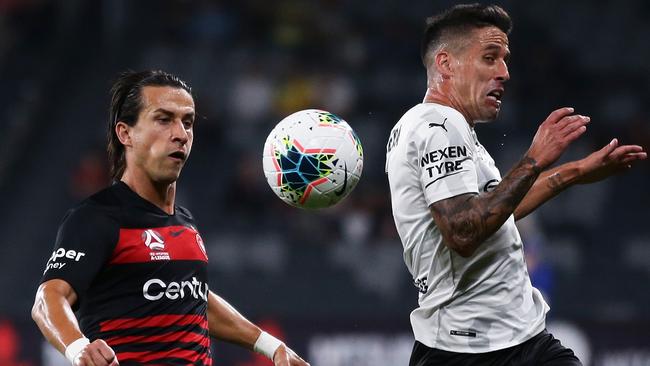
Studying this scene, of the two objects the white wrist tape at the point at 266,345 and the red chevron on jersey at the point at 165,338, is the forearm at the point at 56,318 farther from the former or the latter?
the white wrist tape at the point at 266,345

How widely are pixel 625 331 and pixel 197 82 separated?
7.09m

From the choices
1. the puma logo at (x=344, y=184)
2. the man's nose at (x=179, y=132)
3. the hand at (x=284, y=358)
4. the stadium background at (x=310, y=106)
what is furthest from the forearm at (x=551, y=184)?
the stadium background at (x=310, y=106)

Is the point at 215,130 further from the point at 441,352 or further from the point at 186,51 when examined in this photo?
the point at 441,352

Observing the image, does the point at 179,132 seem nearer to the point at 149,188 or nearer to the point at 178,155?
the point at 178,155

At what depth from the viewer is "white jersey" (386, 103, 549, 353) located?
427 centimetres

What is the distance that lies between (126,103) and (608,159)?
6.52 ft

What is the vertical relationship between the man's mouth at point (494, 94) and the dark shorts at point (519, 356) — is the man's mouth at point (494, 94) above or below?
above

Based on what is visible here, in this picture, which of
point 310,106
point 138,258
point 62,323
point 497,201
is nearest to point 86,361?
point 62,323

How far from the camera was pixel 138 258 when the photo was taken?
14.4 feet

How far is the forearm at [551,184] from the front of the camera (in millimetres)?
4355

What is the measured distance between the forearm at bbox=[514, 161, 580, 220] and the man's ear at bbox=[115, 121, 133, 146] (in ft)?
5.47

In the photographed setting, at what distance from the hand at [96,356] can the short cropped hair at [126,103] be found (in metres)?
1.09

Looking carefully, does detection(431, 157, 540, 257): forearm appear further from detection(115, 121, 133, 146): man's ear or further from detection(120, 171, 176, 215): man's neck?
detection(115, 121, 133, 146): man's ear

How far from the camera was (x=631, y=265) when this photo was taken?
1254 centimetres
